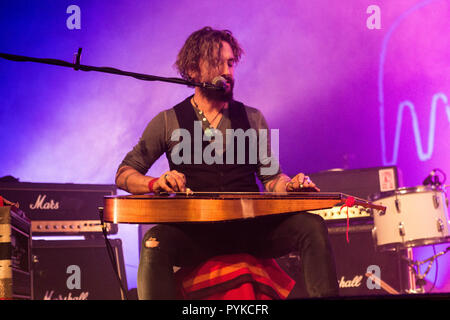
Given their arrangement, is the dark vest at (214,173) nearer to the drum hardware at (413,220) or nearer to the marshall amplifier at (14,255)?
the marshall amplifier at (14,255)

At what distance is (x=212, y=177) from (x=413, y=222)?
2410 millimetres

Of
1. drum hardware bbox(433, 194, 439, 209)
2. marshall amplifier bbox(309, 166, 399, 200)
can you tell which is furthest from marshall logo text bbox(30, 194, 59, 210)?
drum hardware bbox(433, 194, 439, 209)

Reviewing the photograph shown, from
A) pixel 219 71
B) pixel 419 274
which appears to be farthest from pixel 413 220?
pixel 219 71

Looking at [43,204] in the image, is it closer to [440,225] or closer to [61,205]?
[61,205]

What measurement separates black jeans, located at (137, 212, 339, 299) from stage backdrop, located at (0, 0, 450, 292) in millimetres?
2690

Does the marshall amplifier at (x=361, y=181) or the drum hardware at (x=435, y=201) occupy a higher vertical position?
the marshall amplifier at (x=361, y=181)

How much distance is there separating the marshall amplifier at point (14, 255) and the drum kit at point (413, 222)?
2663 millimetres

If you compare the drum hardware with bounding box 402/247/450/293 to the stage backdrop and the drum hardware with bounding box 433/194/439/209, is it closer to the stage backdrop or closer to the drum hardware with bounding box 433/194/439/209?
the drum hardware with bounding box 433/194/439/209

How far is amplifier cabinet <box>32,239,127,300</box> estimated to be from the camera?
4.07 m

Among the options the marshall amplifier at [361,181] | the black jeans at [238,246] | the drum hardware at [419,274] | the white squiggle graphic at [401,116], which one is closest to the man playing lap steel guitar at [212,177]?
the black jeans at [238,246]

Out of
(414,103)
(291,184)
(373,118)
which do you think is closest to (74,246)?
(291,184)

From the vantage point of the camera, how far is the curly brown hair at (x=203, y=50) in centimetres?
293

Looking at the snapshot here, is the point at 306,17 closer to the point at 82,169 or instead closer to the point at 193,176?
the point at 82,169

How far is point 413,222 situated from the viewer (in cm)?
434
